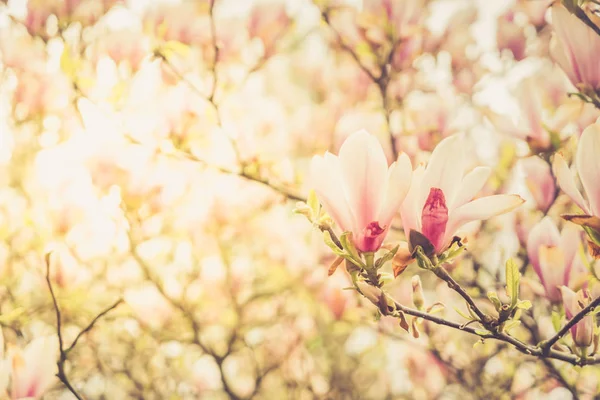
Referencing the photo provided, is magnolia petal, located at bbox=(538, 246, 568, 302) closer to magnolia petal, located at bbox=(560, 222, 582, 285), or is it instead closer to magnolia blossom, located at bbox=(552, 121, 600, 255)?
magnolia petal, located at bbox=(560, 222, 582, 285)

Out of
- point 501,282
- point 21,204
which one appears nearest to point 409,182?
point 501,282

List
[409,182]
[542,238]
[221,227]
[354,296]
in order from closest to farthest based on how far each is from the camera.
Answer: [409,182] → [542,238] → [354,296] → [221,227]

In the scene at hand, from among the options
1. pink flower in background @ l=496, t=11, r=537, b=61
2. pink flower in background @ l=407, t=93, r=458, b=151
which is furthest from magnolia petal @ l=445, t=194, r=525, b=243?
pink flower in background @ l=496, t=11, r=537, b=61

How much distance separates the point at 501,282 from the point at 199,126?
585 millimetres

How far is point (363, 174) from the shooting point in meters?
0.35

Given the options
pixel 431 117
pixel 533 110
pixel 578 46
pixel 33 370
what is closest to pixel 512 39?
pixel 431 117

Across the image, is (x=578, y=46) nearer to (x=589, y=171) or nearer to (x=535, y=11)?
A: (x=589, y=171)

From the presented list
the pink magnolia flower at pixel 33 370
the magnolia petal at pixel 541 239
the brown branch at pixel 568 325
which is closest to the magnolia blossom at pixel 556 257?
the magnolia petal at pixel 541 239

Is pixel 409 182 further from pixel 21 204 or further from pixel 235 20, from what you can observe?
pixel 21 204

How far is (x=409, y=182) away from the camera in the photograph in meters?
0.35

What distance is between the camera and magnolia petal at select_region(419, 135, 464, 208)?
0.36 metres

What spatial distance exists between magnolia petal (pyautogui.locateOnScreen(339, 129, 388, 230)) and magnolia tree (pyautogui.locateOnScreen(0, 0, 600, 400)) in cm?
25

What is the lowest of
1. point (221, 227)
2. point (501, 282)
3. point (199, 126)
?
point (221, 227)

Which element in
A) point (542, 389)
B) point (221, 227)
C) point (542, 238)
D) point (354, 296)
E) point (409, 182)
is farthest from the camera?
point (221, 227)
